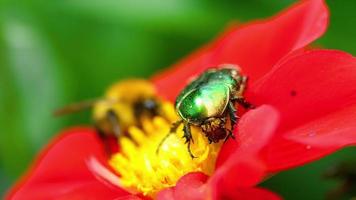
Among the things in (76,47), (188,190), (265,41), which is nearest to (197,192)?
(188,190)

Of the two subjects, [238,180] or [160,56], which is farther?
[160,56]

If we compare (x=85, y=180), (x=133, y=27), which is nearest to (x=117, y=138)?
(x=85, y=180)

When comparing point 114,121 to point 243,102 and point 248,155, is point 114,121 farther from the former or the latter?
point 248,155

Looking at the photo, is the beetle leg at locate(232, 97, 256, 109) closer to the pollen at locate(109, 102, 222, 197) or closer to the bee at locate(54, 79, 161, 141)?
the pollen at locate(109, 102, 222, 197)

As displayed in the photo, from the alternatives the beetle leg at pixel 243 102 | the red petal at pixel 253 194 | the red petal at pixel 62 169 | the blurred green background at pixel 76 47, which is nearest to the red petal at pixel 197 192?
the red petal at pixel 253 194

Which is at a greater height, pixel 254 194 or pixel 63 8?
pixel 63 8

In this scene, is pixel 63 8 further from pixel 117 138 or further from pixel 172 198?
pixel 172 198

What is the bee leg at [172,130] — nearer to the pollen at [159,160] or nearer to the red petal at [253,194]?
the pollen at [159,160]
